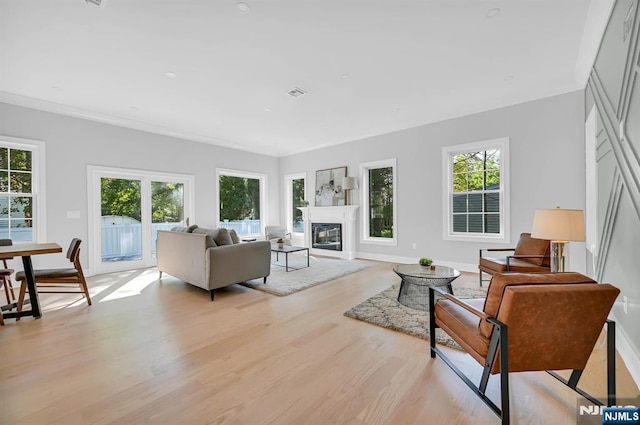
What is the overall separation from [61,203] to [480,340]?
6018 millimetres

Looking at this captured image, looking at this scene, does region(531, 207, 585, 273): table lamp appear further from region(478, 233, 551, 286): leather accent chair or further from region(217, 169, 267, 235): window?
region(217, 169, 267, 235): window

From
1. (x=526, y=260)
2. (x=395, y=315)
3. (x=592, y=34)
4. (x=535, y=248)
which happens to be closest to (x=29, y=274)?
(x=395, y=315)

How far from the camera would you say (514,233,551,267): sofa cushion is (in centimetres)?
362

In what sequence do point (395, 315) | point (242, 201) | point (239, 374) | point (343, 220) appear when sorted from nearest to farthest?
point (239, 374) → point (395, 315) → point (343, 220) → point (242, 201)

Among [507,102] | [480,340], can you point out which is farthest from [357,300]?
[507,102]

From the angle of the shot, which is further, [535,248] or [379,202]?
[379,202]

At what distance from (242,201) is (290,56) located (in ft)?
16.0

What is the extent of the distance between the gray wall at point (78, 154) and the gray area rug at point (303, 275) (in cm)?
271

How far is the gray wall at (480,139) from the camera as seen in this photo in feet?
13.2

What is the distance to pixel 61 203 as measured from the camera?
15.0 ft

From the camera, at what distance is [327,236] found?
23.4 feet

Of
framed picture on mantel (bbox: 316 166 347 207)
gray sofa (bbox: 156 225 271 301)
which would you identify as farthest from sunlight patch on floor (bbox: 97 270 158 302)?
framed picture on mantel (bbox: 316 166 347 207)

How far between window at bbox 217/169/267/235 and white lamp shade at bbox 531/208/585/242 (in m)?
6.23

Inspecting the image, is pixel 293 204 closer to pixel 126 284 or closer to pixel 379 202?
pixel 379 202
